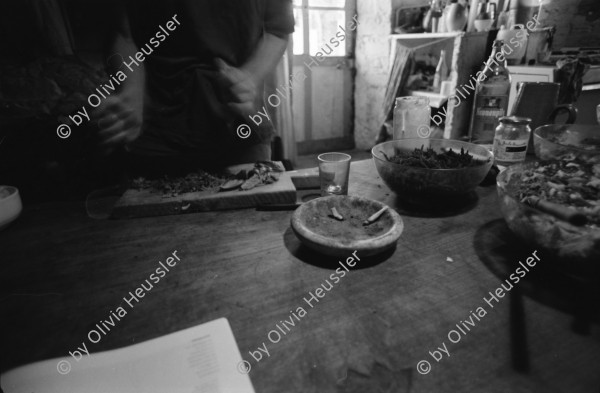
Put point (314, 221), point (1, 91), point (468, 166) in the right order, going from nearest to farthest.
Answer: point (314, 221) < point (468, 166) < point (1, 91)

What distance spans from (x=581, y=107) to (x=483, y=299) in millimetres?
3116

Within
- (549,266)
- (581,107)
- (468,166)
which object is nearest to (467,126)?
(581,107)

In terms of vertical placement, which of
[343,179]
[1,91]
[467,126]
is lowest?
[467,126]

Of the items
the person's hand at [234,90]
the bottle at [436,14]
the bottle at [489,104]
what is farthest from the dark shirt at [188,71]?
the bottle at [436,14]

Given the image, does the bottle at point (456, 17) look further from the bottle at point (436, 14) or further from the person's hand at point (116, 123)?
the person's hand at point (116, 123)

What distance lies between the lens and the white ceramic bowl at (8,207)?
1086 mm

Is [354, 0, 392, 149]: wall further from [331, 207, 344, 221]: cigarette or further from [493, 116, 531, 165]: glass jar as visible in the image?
[331, 207, 344, 221]: cigarette

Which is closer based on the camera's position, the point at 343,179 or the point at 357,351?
the point at 357,351

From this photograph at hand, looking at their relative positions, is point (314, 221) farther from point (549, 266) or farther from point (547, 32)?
point (547, 32)

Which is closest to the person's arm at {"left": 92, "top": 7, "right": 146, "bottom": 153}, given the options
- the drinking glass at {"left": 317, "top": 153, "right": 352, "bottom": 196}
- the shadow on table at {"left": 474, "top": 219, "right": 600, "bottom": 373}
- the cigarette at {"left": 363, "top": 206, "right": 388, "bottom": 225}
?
the drinking glass at {"left": 317, "top": 153, "right": 352, "bottom": 196}

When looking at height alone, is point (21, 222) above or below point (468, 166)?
below

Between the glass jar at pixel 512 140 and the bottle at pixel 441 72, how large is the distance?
114 inches

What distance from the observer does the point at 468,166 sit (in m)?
1.13

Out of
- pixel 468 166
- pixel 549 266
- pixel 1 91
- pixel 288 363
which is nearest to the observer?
pixel 288 363
